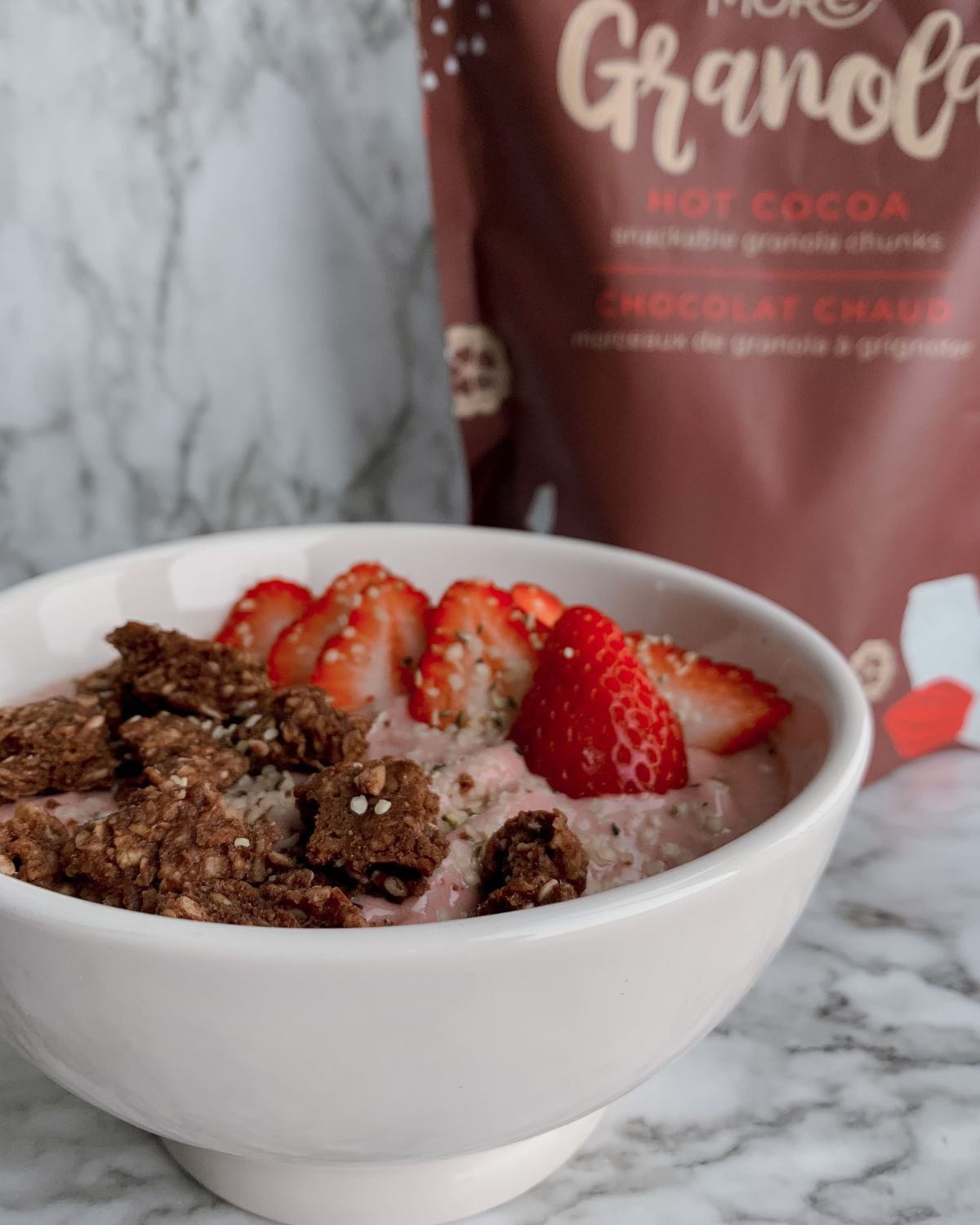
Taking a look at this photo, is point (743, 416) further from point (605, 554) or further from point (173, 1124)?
point (173, 1124)

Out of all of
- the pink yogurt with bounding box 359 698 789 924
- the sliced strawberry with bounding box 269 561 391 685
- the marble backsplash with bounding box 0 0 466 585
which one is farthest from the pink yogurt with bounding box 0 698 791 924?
the marble backsplash with bounding box 0 0 466 585

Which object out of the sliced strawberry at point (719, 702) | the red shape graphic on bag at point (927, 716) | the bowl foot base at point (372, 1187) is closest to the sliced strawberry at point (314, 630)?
the sliced strawberry at point (719, 702)

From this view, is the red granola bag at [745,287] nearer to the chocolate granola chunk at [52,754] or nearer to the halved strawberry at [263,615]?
the halved strawberry at [263,615]

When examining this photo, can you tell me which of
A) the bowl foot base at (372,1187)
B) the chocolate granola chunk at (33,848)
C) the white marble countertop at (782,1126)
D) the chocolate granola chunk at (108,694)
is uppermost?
the chocolate granola chunk at (33,848)

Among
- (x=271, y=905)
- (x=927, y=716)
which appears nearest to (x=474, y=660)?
(x=271, y=905)

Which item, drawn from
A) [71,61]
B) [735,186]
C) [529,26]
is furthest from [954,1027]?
[71,61]

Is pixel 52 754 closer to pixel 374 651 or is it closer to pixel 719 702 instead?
pixel 374 651
